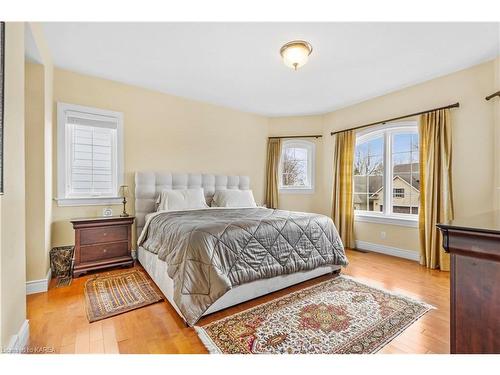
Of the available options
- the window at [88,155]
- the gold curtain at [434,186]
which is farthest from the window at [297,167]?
the window at [88,155]

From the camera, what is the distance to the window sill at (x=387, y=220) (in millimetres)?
3500

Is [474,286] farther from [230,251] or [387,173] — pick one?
[387,173]

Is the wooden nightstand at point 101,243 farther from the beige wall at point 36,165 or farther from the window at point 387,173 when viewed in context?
the window at point 387,173

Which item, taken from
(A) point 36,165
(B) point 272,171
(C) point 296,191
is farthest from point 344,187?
(A) point 36,165

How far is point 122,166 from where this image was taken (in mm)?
3348

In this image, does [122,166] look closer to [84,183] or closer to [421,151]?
[84,183]

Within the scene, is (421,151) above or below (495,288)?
above

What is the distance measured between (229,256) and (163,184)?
2149mm

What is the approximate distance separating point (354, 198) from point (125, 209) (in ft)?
12.8

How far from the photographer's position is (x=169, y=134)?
3.78 metres

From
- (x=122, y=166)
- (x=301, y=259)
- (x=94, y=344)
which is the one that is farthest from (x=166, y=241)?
(x=122, y=166)

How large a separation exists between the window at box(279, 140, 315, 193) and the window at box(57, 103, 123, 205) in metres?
3.07

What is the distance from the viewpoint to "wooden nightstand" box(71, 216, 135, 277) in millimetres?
2689

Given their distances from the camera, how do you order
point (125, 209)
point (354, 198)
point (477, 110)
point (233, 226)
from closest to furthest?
point (233, 226) → point (477, 110) → point (125, 209) → point (354, 198)
